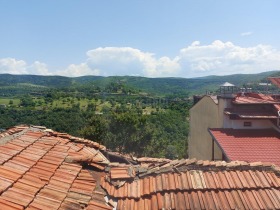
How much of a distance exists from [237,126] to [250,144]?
2.45m

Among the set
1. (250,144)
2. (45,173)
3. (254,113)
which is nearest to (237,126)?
(254,113)

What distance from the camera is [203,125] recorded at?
20906mm

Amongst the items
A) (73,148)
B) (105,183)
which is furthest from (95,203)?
(73,148)

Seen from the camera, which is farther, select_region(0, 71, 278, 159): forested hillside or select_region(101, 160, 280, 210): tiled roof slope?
select_region(0, 71, 278, 159): forested hillside

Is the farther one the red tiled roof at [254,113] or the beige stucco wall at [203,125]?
the beige stucco wall at [203,125]

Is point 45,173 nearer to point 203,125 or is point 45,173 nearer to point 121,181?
point 121,181

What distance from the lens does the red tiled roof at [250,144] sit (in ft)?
40.8

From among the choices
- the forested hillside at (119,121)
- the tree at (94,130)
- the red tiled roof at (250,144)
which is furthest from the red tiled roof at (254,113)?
the tree at (94,130)

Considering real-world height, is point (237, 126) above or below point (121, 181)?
below

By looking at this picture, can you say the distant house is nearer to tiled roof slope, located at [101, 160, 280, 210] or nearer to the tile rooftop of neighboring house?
tiled roof slope, located at [101, 160, 280, 210]

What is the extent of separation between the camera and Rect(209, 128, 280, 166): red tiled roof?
12.4 meters

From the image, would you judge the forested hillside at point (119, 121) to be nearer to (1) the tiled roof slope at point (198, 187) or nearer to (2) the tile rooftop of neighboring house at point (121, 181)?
(1) the tiled roof slope at point (198, 187)

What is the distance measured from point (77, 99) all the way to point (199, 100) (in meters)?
88.4

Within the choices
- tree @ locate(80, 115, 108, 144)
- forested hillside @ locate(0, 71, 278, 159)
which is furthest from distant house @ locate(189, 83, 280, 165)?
tree @ locate(80, 115, 108, 144)
